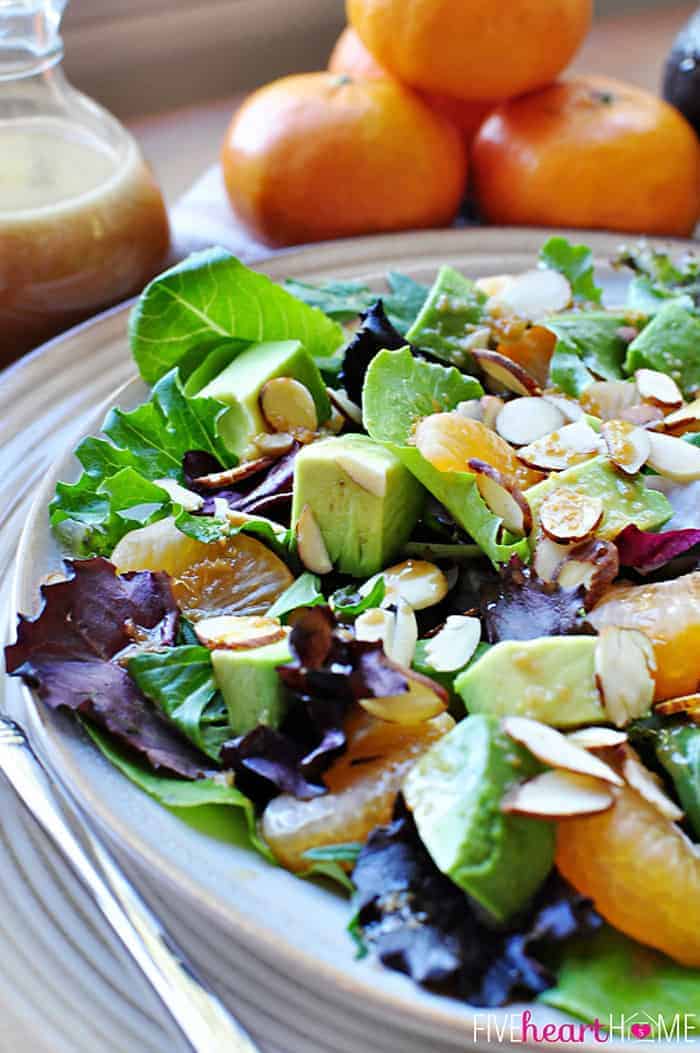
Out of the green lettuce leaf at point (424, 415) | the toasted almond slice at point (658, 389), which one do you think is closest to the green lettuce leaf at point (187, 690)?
the green lettuce leaf at point (424, 415)

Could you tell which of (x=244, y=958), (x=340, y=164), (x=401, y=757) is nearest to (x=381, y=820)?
(x=401, y=757)

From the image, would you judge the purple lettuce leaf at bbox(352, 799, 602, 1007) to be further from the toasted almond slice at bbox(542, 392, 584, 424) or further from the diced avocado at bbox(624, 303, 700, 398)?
the diced avocado at bbox(624, 303, 700, 398)

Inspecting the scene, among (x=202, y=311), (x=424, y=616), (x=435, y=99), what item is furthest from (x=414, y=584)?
(x=435, y=99)

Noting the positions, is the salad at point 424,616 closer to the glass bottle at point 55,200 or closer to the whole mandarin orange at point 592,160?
the glass bottle at point 55,200

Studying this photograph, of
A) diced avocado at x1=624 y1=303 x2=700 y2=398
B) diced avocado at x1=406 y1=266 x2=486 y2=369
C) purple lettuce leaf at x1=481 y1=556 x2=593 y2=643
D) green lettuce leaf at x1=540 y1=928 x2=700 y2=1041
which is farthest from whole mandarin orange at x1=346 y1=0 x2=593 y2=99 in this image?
green lettuce leaf at x1=540 y1=928 x2=700 y2=1041

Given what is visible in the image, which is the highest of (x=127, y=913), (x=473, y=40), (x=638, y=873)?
(x=473, y=40)

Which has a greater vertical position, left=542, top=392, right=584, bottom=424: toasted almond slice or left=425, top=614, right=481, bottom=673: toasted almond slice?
left=542, top=392, right=584, bottom=424: toasted almond slice

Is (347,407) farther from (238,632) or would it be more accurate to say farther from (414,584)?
(238,632)
